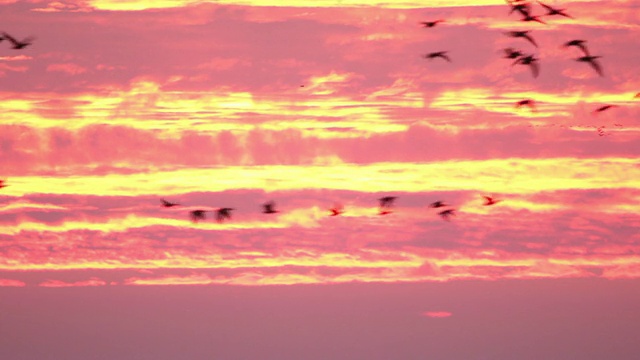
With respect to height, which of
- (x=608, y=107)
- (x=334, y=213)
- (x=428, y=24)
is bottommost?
(x=334, y=213)

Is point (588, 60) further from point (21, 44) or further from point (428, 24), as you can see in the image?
point (21, 44)

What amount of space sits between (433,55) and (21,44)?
633 inches

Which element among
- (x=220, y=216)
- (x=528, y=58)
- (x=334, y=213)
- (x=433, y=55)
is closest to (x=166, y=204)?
(x=220, y=216)

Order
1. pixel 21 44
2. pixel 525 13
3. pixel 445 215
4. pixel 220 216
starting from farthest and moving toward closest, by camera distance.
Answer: pixel 445 215
pixel 220 216
pixel 21 44
pixel 525 13

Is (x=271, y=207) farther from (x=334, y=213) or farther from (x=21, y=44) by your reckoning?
(x=21, y=44)

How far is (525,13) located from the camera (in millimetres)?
47156

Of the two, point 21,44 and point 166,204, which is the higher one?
point 21,44

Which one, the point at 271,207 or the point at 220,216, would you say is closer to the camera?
the point at 220,216

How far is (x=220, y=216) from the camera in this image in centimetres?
5884

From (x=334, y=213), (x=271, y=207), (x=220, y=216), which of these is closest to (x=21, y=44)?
(x=220, y=216)

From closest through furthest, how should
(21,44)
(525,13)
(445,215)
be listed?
(525,13), (21,44), (445,215)

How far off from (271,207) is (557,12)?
21851 millimetres

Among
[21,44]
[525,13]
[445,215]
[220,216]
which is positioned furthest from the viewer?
[445,215]

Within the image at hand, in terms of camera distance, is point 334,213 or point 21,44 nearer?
point 21,44
